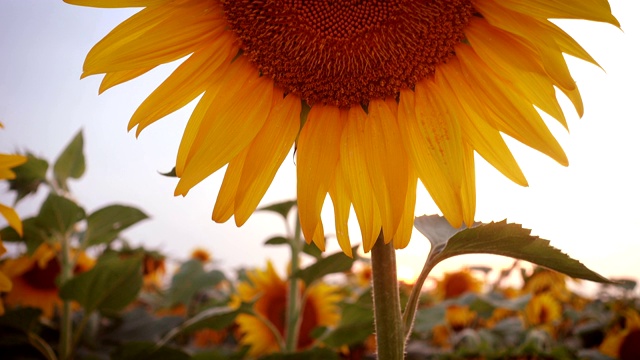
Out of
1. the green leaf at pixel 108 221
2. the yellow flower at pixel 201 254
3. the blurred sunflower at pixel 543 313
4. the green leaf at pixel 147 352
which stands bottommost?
the green leaf at pixel 147 352

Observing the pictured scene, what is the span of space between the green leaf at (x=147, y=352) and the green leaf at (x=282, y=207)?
1.15m

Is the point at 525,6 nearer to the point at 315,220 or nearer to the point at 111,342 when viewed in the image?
the point at 315,220

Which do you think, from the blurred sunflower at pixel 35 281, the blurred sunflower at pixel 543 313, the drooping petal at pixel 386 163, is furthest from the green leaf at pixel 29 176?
the blurred sunflower at pixel 543 313

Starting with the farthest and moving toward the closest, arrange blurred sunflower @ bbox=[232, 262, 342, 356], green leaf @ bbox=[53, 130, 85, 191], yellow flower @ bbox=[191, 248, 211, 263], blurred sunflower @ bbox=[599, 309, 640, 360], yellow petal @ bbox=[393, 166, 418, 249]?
yellow flower @ bbox=[191, 248, 211, 263] < blurred sunflower @ bbox=[232, 262, 342, 356] < blurred sunflower @ bbox=[599, 309, 640, 360] < green leaf @ bbox=[53, 130, 85, 191] < yellow petal @ bbox=[393, 166, 418, 249]

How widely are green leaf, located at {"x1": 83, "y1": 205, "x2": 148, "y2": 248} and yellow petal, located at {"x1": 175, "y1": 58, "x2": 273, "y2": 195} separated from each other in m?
1.29

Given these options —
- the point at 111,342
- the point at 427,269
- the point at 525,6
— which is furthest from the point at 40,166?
the point at 525,6

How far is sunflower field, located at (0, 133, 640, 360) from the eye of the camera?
2.17 m

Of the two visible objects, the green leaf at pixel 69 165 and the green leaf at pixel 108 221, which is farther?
the green leaf at pixel 69 165

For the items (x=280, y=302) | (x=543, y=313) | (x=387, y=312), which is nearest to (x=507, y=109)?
(x=387, y=312)

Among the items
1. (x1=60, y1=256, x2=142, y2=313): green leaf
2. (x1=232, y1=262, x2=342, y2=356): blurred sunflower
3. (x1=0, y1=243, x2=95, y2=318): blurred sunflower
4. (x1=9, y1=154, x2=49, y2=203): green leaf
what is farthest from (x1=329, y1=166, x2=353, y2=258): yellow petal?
(x1=0, y1=243, x2=95, y2=318): blurred sunflower

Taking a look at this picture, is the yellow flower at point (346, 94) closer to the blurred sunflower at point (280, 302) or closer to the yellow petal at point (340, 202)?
the yellow petal at point (340, 202)

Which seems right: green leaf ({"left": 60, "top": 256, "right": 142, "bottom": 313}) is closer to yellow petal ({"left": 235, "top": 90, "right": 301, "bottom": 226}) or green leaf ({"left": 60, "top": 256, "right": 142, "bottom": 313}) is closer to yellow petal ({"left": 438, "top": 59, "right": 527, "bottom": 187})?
yellow petal ({"left": 235, "top": 90, "right": 301, "bottom": 226})

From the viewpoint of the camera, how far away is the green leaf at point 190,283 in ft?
11.9

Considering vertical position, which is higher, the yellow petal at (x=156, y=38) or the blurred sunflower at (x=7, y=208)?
the yellow petal at (x=156, y=38)
